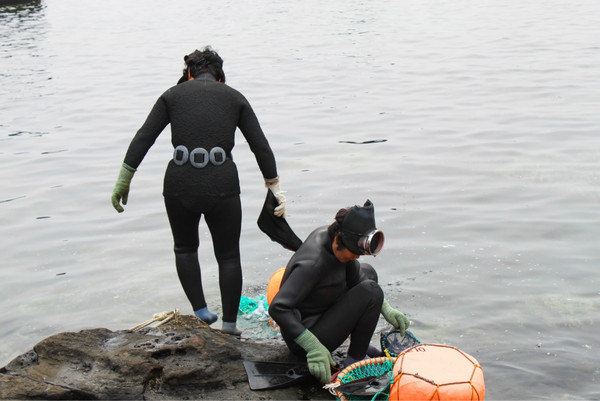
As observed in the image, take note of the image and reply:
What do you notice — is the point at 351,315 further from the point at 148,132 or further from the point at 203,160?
the point at 148,132

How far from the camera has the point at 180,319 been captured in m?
6.83

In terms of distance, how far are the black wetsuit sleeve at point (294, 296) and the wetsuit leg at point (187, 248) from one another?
1324 millimetres

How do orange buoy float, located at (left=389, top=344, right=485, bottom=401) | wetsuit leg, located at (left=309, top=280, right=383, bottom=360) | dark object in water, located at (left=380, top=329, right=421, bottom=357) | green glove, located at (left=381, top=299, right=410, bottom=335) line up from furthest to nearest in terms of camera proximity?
1. dark object in water, located at (left=380, top=329, right=421, bottom=357)
2. green glove, located at (left=381, top=299, right=410, bottom=335)
3. wetsuit leg, located at (left=309, top=280, right=383, bottom=360)
4. orange buoy float, located at (left=389, top=344, right=485, bottom=401)

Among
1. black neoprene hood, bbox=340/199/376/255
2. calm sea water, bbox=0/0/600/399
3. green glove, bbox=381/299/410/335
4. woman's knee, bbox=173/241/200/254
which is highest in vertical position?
black neoprene hood, bbox=340/199/376/255

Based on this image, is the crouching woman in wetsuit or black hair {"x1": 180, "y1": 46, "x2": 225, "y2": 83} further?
black hair {"x1": 180, "y1": 46, "x2": 225, "y2": 83}

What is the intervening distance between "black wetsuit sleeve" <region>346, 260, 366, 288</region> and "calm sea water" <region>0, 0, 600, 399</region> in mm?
1466

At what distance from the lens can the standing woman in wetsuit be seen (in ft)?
22.0

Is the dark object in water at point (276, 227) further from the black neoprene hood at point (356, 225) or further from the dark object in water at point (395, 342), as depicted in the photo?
the black neoprene hood at point (356, 225)

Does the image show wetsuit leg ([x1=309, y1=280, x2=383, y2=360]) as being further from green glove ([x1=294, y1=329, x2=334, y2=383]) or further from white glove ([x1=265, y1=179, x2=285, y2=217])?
white glove ([x1=265, y1=179, x2=285, y2=217])

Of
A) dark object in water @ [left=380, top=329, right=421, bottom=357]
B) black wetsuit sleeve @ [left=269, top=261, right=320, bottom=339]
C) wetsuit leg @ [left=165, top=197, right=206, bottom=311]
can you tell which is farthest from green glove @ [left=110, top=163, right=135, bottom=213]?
dark object in water @ [left=380, top=329, right=421, bottom=357]

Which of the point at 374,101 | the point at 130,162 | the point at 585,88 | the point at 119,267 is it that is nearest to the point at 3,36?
the point at 374,101

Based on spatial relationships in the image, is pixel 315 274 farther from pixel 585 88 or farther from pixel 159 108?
pixel 585 88

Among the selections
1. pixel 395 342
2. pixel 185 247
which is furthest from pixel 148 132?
pixel 395 342

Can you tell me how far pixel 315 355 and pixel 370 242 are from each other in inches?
33.5
